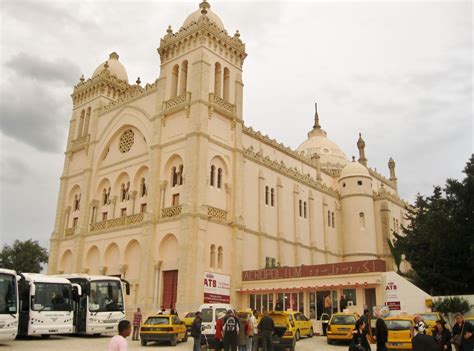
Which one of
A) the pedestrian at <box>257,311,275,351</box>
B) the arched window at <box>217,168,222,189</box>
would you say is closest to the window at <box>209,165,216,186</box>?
the arched window at <box>217,168,222,189</box>

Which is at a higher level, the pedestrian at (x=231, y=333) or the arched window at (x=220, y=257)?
the arched window at (x=220, y=257)

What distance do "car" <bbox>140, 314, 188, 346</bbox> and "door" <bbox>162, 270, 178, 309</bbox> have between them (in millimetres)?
10112

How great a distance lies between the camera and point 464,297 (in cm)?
2586

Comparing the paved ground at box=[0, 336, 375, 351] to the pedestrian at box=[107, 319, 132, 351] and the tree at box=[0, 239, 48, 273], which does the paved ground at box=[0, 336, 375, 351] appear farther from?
the tree at box=[0, 239, 48, 273]

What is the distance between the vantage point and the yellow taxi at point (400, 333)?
17562mm

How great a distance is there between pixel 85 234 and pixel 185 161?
506 inches

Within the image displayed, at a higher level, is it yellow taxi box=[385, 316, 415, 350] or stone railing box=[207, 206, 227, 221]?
stone railing box=[207, 206, 227, 221]

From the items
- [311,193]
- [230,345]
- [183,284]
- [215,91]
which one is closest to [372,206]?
[311,193]

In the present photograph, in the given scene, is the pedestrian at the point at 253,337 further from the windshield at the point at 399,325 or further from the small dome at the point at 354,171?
the small dome at the point at 354,171

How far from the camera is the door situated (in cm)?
3112

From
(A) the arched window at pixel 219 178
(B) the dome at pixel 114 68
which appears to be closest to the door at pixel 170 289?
(A) the arched window at pixel 219 178

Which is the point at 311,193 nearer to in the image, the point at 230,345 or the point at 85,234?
the point at 85,234

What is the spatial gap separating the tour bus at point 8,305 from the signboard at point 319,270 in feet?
58.7

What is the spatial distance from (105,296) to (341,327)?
11411 millimetres
